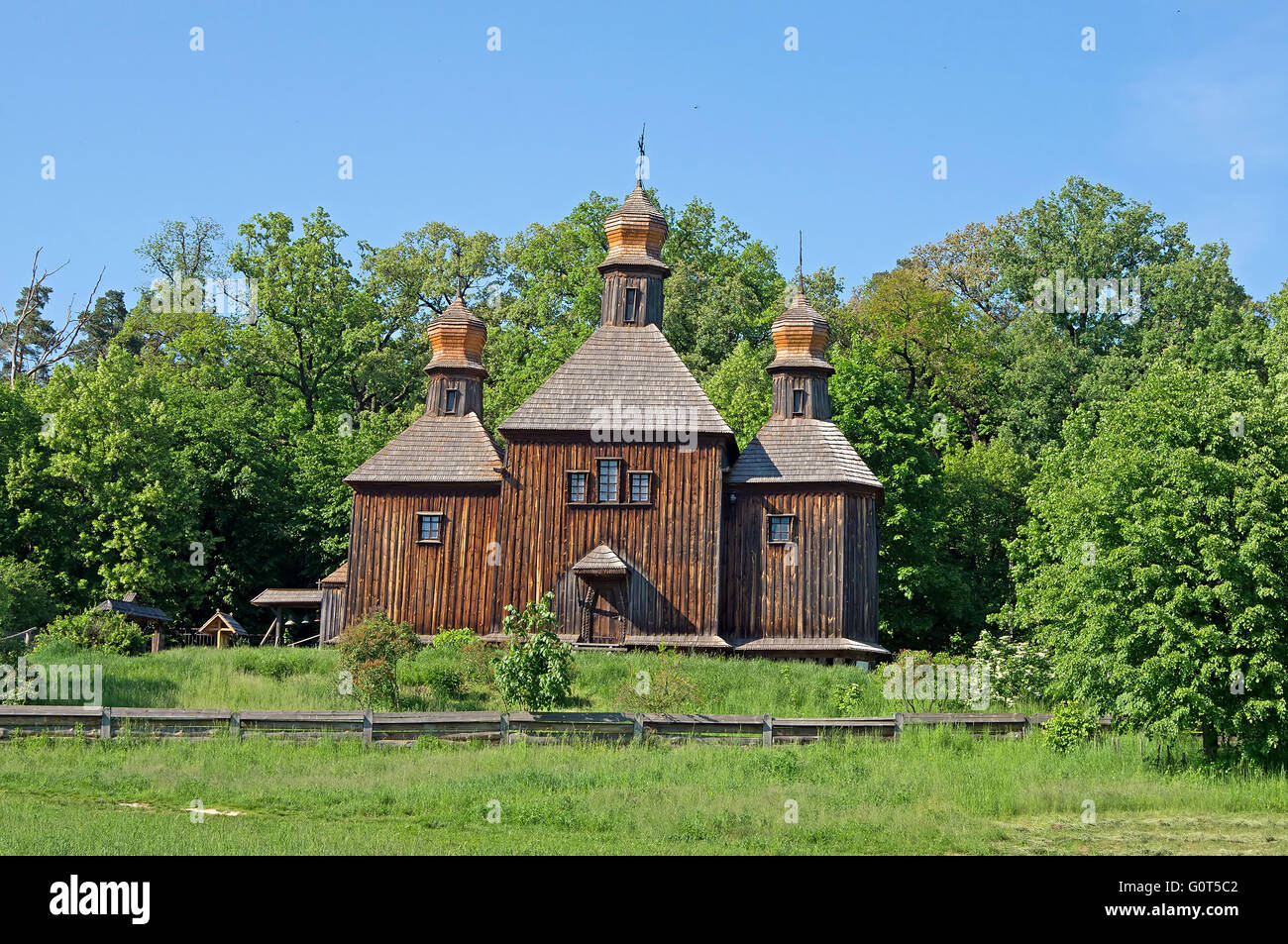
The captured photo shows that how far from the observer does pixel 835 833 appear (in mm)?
17422

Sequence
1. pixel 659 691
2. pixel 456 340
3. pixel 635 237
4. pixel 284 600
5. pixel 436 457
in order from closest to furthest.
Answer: pixel 659 691, pixel 436 457, pixel 635 237, pixel 456 340, pixel 284 600

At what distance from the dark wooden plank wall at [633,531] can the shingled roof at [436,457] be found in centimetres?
175

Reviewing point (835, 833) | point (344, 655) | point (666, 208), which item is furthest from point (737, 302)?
point (835, 833)

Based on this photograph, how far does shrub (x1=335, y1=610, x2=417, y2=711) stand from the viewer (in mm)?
27172

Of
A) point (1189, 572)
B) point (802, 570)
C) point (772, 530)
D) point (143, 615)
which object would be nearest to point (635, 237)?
point (772, 530)

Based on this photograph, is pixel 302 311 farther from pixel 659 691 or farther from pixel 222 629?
pixel 659 691

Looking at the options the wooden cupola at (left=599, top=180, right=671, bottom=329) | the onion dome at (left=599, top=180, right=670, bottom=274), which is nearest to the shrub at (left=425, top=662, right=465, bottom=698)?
the wooden cupola at (left=599, top=180, right=671, bottom=329)

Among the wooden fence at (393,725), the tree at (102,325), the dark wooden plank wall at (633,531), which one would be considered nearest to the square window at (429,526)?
the dark wooden plank wall at (633,531)

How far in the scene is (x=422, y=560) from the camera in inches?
1448

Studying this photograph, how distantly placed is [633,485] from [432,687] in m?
9.17

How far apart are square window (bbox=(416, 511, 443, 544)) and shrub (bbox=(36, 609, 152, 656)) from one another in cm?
736

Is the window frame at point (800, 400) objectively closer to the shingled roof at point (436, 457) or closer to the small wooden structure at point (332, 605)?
the shingled roof at point (436, 457)

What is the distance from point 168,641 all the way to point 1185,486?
28.3 metres
